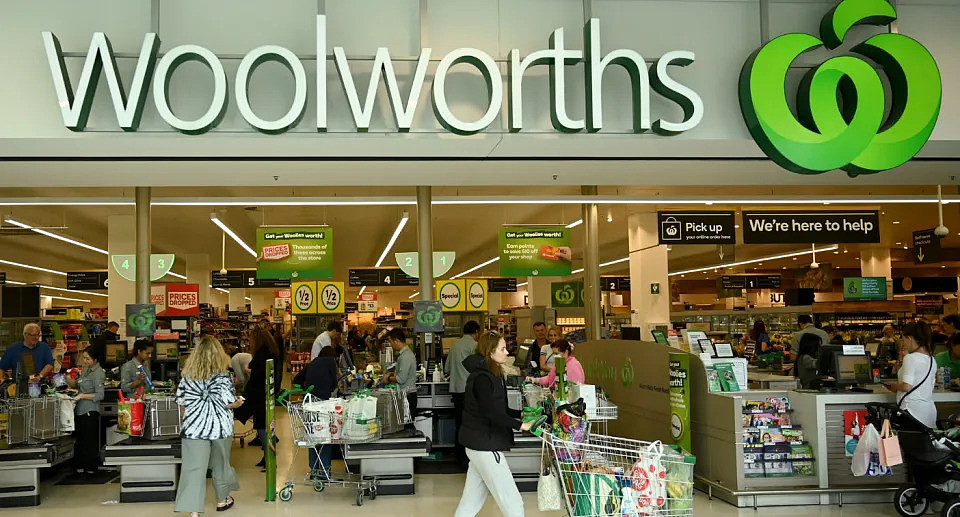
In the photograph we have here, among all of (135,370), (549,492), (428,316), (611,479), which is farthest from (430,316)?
(611,479)

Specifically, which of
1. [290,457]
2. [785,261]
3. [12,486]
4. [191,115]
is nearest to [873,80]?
[191,115]

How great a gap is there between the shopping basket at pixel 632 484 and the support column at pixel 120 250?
12.3 metres

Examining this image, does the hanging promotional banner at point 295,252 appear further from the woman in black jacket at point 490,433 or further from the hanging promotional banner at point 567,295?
the woman in black jacket at point 490,433

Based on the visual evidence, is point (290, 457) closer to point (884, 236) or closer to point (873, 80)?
point (873, 80)

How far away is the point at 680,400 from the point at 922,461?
201 cm

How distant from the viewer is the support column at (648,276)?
49.3 ft

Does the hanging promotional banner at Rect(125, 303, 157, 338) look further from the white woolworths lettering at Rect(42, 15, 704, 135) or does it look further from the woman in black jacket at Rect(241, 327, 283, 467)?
A: the white woolworths lettering at Rect(42, 15, 704, 135)

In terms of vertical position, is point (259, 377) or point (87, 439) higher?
point (259, 377)

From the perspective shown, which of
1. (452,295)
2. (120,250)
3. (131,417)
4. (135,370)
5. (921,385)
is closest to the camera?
(921,385)

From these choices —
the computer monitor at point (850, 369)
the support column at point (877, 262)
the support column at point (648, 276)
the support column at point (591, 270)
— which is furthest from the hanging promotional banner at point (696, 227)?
the support column at point (877, 262)

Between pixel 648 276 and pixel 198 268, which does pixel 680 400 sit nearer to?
pixel 648 276

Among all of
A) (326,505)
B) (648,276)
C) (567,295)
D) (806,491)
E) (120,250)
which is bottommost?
(326,505)

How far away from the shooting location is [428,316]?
35.8 feet

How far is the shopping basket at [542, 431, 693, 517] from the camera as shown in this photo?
14.8 ft
